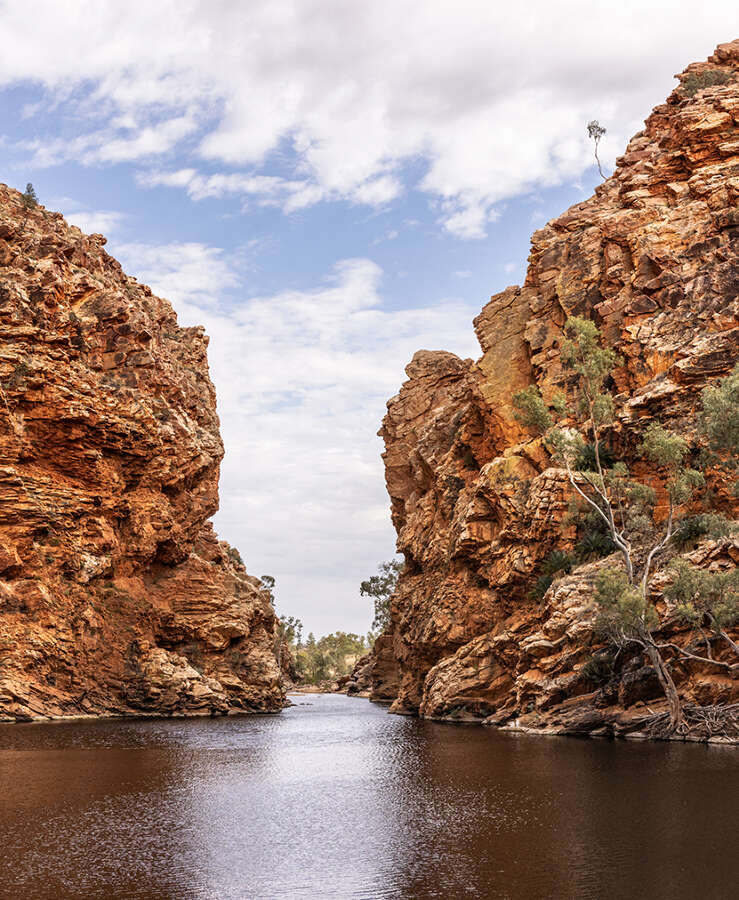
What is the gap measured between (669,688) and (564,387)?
80.7 feet

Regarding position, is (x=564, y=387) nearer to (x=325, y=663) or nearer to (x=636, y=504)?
(x=636, y=504)

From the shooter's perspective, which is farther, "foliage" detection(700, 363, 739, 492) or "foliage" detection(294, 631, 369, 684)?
"foliage" detection(294, 631, 369, 684)

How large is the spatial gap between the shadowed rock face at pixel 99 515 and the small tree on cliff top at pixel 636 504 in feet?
106

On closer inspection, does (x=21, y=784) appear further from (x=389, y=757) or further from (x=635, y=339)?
(x=635, y=339)

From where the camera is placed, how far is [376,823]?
19719mm

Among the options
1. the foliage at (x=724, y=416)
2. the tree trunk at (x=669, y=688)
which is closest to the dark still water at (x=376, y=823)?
the tree trunk at (x=669, y=688)

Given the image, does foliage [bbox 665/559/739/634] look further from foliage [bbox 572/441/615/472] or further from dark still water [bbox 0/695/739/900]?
foliage [bbox 572/441/615/472]

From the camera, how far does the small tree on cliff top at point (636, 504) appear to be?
3406cm

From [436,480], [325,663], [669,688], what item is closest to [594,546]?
[669,688]

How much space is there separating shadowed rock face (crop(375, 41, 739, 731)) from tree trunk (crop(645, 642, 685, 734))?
1.45 meters

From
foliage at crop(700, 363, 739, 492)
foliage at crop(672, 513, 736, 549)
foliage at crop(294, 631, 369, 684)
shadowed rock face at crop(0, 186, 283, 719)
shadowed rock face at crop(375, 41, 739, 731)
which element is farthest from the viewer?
foliage at crop(294, 631, 369, 684)

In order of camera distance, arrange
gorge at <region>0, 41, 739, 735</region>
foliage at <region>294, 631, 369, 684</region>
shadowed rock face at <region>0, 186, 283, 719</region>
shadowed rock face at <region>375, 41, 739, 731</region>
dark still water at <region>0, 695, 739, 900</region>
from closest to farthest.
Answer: dark still water at <region>0, 695, 739, 900</region>, shadowed rock face at <region>375, 41, 739, 731</region>, gorge at <region>0, 41, 739, 735</region>, shadowed rock face at <region>0, 186, 283, 719</region>, foliage at <region>294, 631, 369, 684</region>

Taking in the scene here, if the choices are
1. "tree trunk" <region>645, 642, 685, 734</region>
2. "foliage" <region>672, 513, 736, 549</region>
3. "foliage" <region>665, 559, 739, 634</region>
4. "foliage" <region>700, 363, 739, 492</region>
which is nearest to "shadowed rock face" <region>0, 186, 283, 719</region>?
"tree trunk" <region>645, 642, 685, 734</region>

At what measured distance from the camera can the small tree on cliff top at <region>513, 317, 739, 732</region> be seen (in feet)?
112
